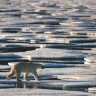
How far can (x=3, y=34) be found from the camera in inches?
662

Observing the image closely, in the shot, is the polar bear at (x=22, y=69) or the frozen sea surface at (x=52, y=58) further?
the polar bear at (x=22, y=69)

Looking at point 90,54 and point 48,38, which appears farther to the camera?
point 48,38

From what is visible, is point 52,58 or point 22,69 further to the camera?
point 52,58

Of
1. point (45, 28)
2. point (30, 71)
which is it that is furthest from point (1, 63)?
point (45, 28)

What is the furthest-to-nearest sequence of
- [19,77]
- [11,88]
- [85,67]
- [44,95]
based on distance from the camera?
[85,67] < [19,77] < [11,88] < [44,95]

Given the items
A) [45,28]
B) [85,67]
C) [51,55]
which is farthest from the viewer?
[45,28]

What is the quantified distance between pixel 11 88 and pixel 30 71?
87cm

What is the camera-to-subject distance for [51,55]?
37.9ft

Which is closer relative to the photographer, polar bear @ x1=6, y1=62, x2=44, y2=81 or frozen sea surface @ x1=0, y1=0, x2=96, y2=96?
frozen sea surface @ x1=0, y1=0, x2=96, y2=96

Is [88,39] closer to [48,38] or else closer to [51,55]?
[48,38]

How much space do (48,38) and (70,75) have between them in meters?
7.16

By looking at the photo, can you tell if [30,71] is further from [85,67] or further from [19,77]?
[85,67]

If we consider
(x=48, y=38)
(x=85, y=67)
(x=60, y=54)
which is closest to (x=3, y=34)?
(x=48, y=38)

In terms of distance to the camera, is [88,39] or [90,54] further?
[88,39]
